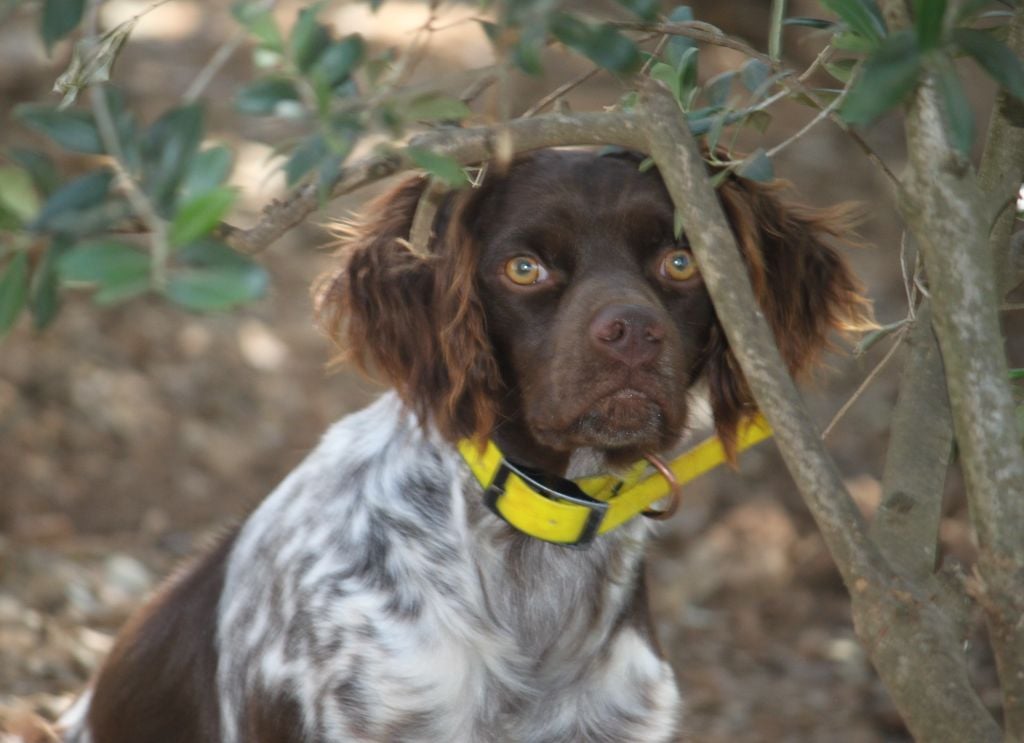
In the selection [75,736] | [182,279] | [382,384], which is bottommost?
[75,736]

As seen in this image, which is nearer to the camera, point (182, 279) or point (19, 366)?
point (182, 279)

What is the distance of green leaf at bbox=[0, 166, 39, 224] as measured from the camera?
1.46 metres

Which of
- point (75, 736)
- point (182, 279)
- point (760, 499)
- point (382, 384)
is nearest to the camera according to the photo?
point (182, 279)

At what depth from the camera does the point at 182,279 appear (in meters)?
1.34

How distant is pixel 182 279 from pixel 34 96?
228 inches

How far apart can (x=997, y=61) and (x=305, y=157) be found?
80cm

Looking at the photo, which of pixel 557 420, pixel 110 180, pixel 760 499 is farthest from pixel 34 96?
pixel 110 180

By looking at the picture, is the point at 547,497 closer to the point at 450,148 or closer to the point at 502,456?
the point at 502,456

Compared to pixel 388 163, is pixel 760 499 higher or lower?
lower

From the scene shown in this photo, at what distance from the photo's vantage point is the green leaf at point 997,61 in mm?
1668

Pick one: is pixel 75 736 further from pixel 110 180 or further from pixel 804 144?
pixel 804 144

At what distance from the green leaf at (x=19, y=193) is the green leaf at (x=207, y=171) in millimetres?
165

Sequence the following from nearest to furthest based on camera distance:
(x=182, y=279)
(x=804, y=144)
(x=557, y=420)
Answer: (x=182, y=279) → (x=557, y=420) → (x=804, y=144)

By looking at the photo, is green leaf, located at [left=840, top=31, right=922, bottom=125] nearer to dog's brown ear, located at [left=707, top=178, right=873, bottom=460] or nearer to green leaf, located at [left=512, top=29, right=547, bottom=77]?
green leaf, located at [left=512, top=29, right=547, bottom=77]
